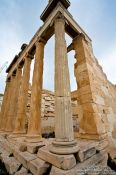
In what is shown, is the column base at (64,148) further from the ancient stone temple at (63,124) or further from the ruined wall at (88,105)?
the ruined wall at (88,105)

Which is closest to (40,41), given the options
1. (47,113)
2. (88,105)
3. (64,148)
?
(88,105)

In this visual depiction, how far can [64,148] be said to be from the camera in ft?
10.6

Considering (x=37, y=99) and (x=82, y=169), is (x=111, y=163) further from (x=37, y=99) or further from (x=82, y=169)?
(x=37, y=99)

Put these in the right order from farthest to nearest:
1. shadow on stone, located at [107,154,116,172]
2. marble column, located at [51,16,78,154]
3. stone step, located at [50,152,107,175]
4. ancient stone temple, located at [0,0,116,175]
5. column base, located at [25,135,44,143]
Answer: column base, located at [25,135,44,143], shadow on stone, located at [107,154,116,172], marble column, located at [51,16,78,154], ancient stone temple, located at [0,0,116,175], stone step, located at [50,152,107,175]

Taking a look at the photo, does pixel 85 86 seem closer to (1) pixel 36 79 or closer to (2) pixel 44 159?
(1) pixel 36 79

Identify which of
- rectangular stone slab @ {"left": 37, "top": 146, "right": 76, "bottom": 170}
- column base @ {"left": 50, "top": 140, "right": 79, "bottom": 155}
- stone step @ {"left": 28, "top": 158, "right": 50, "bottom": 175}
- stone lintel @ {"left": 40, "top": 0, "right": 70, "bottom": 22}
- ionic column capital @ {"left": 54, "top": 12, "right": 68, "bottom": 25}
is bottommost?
stone step @ {"left": 28, "top": 158, "right": 50, "bottom": 175}

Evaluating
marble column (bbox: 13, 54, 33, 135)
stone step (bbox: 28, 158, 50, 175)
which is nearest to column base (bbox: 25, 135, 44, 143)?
stone step (bbox: 28, 158, 50, 175)

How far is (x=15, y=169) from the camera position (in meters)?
3.66

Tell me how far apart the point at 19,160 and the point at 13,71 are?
26.9ft

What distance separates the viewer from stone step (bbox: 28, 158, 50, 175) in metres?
3.04

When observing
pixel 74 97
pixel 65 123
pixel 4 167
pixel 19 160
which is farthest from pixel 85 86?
pixel 74 97

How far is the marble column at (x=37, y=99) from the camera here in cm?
528

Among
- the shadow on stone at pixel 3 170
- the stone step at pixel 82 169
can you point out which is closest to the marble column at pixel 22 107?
the shadow on stone at pixel 3 170

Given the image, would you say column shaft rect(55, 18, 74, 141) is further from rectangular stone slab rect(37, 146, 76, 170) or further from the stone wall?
the stone wall
